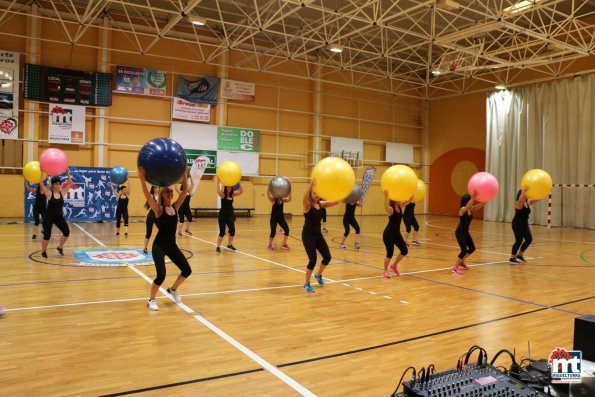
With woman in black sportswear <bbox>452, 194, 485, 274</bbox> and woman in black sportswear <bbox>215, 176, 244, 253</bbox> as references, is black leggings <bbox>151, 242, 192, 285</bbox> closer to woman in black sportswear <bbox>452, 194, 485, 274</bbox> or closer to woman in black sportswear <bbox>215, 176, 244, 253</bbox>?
woman in black sportswear <bbox>215, 176, 244, 253</bbox>

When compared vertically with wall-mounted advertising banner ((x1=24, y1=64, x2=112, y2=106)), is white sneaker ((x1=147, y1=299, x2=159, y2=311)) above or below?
below

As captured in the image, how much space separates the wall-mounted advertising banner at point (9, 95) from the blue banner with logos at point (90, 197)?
2.58m

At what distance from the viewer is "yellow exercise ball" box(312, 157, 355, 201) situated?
5.71 m

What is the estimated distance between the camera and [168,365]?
3777 mm

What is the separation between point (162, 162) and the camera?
471 centimetres

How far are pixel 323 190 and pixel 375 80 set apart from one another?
19019mm

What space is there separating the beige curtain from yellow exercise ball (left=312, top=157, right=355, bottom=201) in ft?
55.3

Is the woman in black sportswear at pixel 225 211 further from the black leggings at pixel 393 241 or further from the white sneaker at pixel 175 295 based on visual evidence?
the white sneaker at pixel 175 295

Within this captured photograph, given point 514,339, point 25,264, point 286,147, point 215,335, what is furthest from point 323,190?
point 286,147

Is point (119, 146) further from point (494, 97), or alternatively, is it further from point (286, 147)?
point (494, 97)

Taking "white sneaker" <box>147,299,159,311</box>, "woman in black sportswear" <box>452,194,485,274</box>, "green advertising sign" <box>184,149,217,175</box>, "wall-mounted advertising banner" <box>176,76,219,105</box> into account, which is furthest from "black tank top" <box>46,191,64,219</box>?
"wall-mounted advertising banner" <box>176,76,219,105</box>

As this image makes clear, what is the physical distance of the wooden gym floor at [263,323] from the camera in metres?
3.56

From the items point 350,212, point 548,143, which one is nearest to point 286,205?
point 350,212

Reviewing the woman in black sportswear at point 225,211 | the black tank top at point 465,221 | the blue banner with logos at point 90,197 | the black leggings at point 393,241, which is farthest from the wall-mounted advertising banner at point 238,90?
the black leggings at point 393,241
